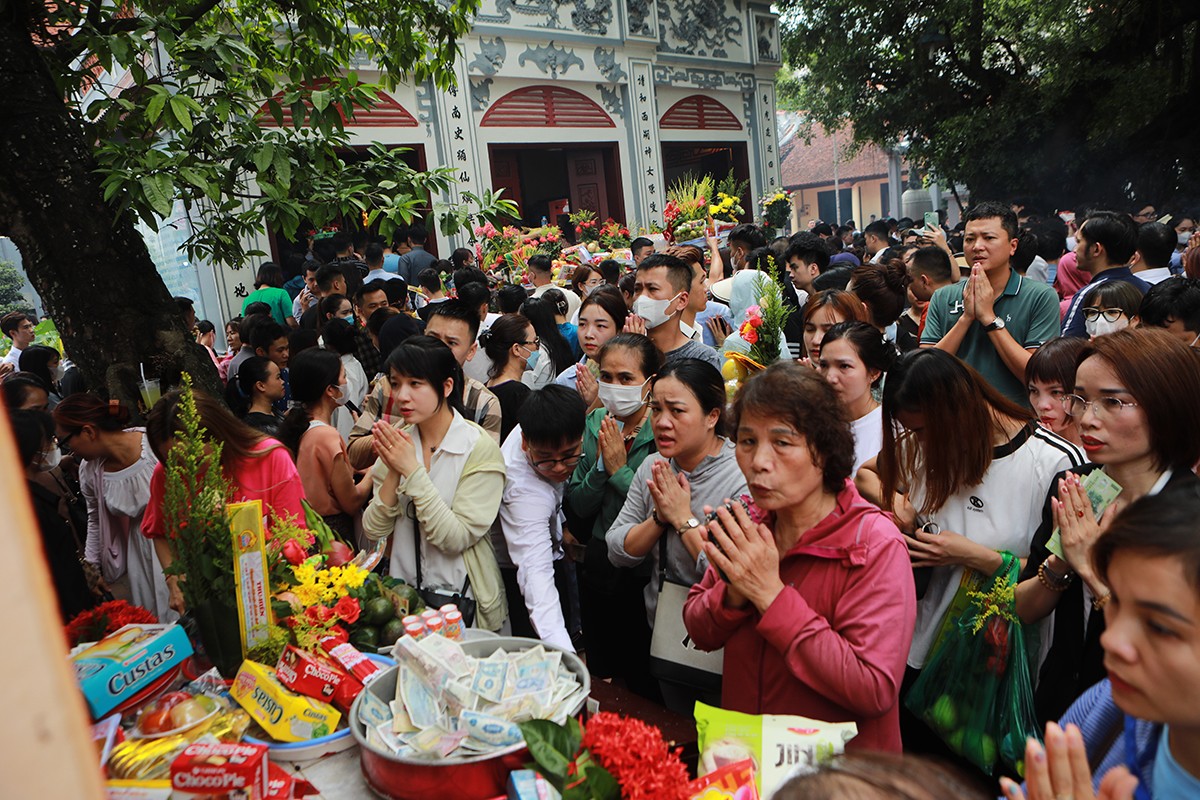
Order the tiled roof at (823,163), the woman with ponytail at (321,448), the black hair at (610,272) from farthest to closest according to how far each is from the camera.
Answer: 1. the tiled roof at (823,163)
2. the black hair at (610,272)
3. the woman with ponytail at (321,448)

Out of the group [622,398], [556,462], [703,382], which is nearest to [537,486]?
[556,462]

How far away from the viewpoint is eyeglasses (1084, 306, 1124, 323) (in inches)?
149

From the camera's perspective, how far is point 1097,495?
6.81ft

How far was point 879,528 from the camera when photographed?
1837 mm

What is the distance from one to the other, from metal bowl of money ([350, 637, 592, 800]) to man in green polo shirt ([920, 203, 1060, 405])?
2582 mm

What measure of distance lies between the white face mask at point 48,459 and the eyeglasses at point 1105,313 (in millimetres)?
4867

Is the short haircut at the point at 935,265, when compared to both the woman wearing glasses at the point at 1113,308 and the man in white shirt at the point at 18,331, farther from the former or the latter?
the man in white shirt at the point at 18,331

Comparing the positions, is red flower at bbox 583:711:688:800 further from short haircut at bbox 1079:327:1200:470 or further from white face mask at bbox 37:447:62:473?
white face mask at bbox 37:447:62:473

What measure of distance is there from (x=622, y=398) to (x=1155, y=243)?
4.22 meters

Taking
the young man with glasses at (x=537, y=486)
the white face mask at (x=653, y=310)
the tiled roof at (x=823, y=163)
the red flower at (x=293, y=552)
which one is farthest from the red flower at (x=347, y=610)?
the tiled roof at (x=823, y=163)

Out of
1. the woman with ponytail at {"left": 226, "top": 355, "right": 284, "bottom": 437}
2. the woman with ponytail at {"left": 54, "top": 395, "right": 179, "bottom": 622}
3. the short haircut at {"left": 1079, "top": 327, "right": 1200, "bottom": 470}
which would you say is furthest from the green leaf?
the short haircut at {"left": 1079, "top": 327, "right": 1200, "bottom": 470}

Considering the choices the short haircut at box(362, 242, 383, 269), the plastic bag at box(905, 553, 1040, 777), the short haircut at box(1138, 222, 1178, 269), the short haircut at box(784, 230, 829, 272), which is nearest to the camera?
the plastic bag at box(905, 553, 1040, 777)

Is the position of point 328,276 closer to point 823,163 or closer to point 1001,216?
point 1001,216

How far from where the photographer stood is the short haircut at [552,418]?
288 cm
